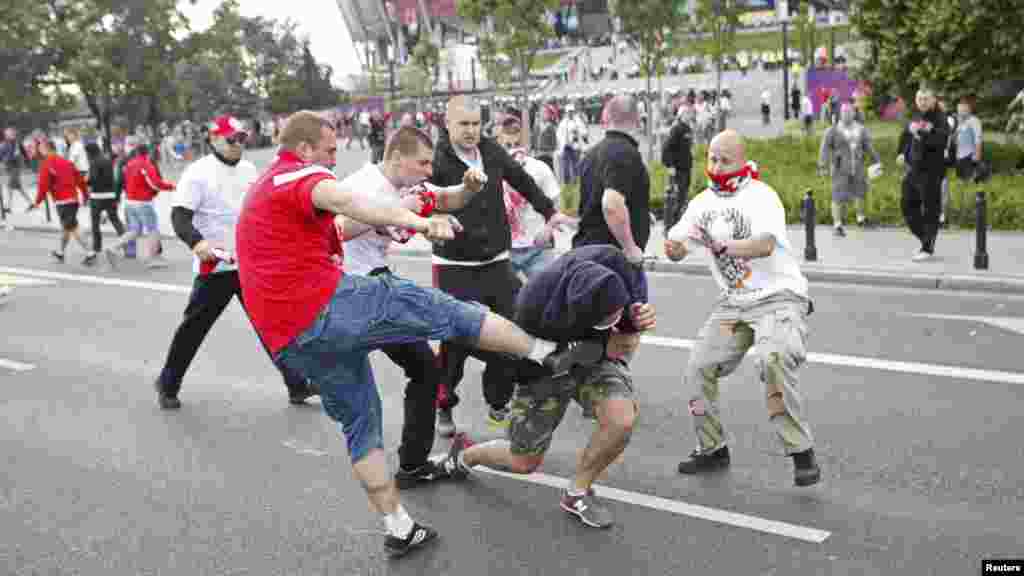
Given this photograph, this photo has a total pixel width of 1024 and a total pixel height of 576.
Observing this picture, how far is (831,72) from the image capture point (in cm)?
4322

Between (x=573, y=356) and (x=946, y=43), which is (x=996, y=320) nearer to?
(x=573, y=356)

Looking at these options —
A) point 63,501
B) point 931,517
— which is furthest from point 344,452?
point 931,517

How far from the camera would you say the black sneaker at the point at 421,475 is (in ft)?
19.7

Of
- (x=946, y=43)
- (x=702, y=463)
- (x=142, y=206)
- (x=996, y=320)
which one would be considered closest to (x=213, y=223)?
(x=702, y=463)

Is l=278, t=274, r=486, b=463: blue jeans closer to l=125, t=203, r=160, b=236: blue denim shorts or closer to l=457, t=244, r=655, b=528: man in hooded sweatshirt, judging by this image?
l=457, t=244, r=655, b=528: man in hooded sweatshirt

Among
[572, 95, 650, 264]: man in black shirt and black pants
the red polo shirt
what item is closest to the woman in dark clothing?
[572, 95, 650, 264]: man in black shirt and black pants

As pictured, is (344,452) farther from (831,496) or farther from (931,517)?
(931,517)

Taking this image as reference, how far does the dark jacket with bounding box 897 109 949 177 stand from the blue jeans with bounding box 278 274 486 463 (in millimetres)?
8973

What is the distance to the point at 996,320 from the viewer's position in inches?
379

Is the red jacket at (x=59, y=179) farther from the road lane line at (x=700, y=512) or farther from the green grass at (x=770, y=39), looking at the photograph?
the green grass at (x=770, y=39)

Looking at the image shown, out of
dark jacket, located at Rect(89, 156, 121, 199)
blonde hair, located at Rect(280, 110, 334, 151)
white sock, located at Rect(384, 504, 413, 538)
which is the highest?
blonde hair, located at Rect(280, 110, 334, 151)

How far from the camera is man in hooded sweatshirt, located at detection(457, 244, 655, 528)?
4.73 meters

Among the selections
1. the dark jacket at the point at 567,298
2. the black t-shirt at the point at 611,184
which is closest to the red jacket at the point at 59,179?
the black t-shirt at the point at 611,184

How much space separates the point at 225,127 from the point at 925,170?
8.21 m
